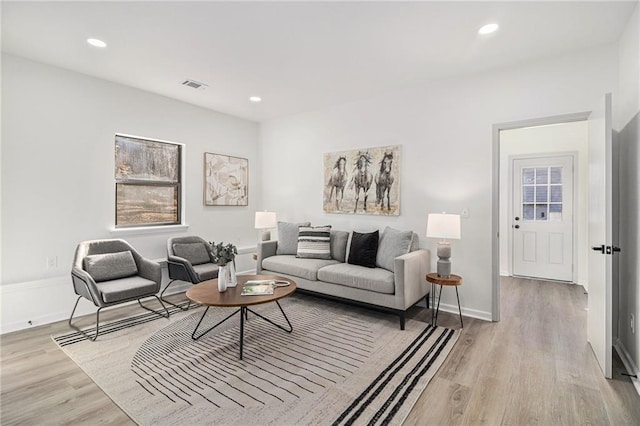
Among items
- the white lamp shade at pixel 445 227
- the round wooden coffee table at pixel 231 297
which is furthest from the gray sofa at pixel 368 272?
the round wooden coffee table at pixel 231 297

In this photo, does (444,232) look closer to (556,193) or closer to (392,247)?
(392,247)

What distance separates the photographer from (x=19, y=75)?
122 inches

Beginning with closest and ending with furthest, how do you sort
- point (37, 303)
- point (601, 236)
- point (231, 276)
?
point (601, 236) < point (231, 276) < point (37, 303)

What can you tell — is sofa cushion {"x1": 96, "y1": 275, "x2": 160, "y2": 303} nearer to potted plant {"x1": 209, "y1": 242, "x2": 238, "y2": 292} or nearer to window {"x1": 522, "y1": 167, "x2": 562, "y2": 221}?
potted plant {"x1": 209, "y1": 242, "x2": 238, "y2": 292}

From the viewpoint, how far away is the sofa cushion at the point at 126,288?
115 inches

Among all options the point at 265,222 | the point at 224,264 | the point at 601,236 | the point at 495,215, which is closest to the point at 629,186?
the point at 601,236

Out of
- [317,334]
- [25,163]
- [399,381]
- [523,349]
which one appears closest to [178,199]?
[25,163]

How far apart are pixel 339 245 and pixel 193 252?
6.43 feet

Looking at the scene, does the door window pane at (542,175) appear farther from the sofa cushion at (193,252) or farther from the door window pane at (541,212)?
the sofa cushion at (193,252)

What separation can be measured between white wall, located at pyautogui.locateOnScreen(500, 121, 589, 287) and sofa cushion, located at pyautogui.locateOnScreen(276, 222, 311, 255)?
3.59 m

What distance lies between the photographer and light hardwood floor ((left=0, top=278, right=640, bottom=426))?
6.11 ft

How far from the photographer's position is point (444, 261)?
3326mm

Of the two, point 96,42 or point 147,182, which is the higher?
point 96,42

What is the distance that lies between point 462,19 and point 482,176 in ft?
5.37
